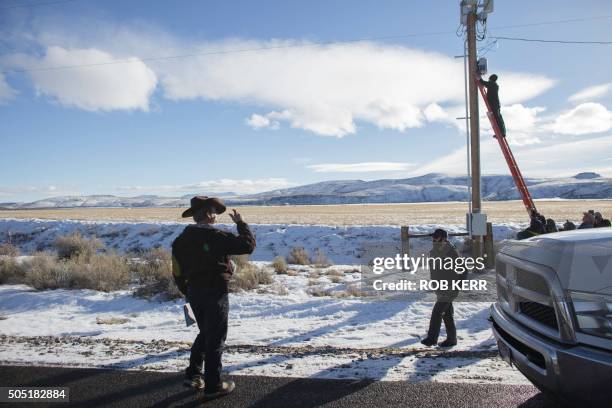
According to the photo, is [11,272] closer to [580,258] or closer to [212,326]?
[212,326]

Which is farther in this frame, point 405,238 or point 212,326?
point 405,238

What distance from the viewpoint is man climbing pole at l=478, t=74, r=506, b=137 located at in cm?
931

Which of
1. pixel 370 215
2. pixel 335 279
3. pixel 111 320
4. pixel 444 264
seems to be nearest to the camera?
pixel 444 264

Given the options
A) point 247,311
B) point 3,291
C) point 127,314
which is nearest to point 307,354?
point 247,311

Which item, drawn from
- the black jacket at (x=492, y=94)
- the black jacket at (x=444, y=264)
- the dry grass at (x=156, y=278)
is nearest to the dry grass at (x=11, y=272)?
the dry grass at (x=156, y=278)

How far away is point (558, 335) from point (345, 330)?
368 centimetres

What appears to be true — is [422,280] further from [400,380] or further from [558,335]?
[558,335]

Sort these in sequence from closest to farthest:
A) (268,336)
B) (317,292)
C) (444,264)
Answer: (444,264)
(268,336)
(317,292)

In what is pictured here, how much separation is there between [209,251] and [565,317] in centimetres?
264

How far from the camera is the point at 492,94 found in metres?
9.38

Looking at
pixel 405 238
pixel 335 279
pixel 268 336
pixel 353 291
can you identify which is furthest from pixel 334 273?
pixel 268 336

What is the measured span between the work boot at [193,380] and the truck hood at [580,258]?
301cm

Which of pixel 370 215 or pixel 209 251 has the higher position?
pixel 209 251

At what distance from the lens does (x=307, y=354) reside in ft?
15.5
